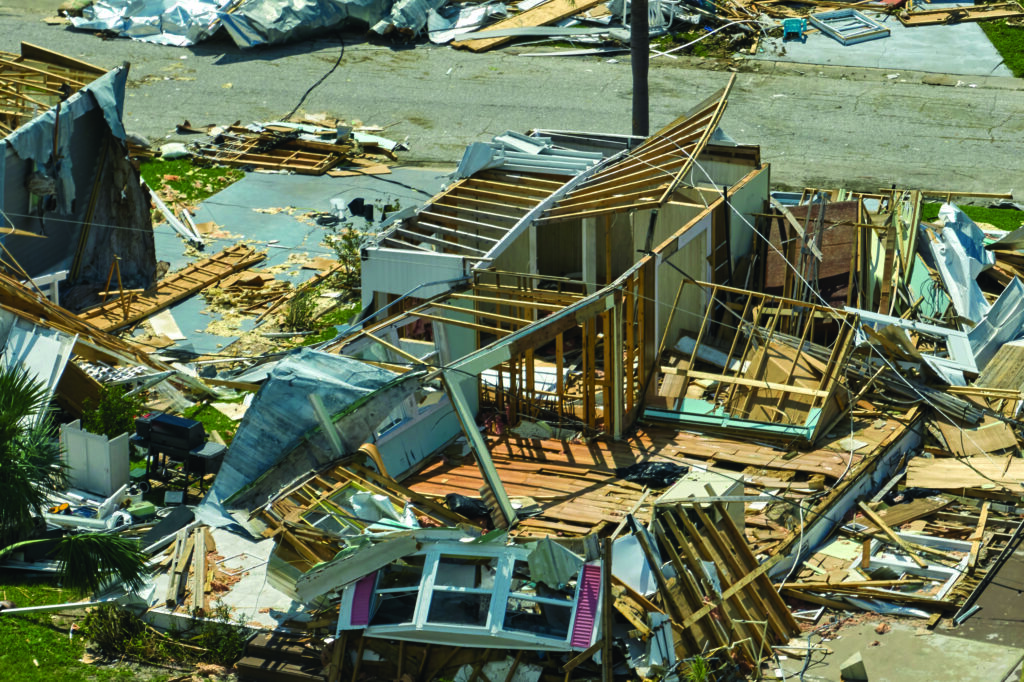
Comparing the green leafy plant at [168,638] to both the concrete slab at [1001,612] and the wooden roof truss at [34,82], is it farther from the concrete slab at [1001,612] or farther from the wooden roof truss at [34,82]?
the wooden roof truss at [34,82]

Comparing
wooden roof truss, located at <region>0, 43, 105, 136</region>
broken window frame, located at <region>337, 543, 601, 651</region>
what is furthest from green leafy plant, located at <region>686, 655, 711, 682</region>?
wooden roof truss, located at <region>0, 43, 105, 136</region>

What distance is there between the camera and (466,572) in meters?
13.9

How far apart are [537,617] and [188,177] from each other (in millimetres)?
17802

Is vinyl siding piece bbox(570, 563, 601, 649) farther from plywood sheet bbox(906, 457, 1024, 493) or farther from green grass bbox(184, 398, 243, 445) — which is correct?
green grass bbox(184, 398, 243, 445)

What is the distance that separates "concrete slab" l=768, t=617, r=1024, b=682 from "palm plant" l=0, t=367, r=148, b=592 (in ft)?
22.8

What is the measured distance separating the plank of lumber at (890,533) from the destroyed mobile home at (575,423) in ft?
0.16

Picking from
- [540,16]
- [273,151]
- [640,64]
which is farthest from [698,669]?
[540,16]

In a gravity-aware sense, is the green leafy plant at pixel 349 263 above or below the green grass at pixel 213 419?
above

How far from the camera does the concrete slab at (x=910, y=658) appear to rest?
14.0m

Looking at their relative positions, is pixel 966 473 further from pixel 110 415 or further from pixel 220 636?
pixel 110 415

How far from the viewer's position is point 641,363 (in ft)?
62.2

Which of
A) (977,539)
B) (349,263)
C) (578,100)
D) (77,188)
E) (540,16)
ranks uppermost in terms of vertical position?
(540,16)

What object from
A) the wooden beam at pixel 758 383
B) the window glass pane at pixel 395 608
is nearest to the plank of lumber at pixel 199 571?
the window glass pane at pixel 395 608

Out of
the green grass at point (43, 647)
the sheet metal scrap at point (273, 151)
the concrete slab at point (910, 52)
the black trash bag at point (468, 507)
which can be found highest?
the concrete slab at point (910, 52)
